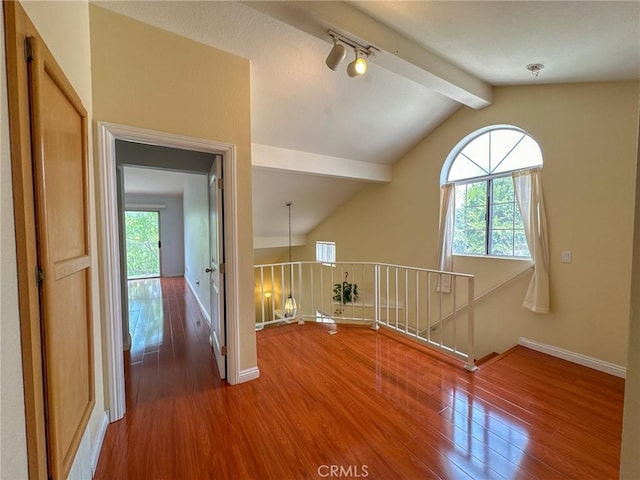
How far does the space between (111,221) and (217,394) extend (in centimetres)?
152

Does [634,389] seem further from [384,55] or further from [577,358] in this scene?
[577,358]

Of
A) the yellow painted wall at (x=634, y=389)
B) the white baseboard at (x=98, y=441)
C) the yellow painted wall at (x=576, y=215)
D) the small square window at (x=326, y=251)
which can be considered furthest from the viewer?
the small square window at (x=326, y=251)

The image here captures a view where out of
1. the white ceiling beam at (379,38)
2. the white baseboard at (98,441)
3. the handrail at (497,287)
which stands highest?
the white ceiling beam at (379,38)

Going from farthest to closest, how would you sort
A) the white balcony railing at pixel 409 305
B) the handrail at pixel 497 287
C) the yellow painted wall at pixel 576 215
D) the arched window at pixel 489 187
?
the arched window at pixel 489 187 → the handrail at pixel 497 287 → the white balcony railing at pixel 409 305 → the yellow painted wall at pixel 576 215

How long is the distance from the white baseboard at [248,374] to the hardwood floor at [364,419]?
55 millimetres

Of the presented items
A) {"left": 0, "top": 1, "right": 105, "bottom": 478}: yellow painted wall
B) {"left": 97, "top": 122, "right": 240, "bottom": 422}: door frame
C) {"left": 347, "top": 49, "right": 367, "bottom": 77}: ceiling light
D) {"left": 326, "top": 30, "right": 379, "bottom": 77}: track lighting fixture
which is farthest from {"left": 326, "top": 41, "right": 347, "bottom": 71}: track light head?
{"left": 0, "top": 1, "right": 105, "bottom": 478}: yellow painted wall

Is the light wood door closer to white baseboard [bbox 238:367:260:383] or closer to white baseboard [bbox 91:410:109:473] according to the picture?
white baseboard [bbox 91:410:109:473]

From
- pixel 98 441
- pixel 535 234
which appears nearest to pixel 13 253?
pixel 98 441

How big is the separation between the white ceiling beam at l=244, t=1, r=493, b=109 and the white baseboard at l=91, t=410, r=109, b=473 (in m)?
2.74

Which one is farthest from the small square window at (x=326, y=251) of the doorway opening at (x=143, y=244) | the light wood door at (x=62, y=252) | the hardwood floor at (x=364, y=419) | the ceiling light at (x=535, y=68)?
the light wood door at (x=62, y=252)

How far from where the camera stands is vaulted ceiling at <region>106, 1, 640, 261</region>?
171cm

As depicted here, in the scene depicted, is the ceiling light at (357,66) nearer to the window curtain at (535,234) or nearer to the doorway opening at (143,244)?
the window curtain at (535,234)

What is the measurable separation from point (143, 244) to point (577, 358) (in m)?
9.26

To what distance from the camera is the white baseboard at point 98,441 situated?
4.91ft
